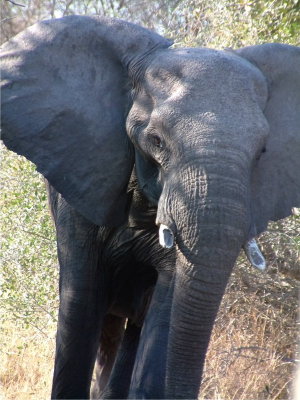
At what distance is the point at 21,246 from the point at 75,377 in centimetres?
156

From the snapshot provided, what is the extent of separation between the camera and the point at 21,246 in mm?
5359

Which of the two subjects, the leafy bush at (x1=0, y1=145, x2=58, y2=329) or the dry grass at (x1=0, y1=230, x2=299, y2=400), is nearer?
the dry grass at (x1=0, y1=230, x2=299, y2=400)

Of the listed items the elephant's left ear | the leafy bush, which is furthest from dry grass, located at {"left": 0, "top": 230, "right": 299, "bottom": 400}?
the elephant's left ear

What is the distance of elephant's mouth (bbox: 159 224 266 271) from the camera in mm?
3115

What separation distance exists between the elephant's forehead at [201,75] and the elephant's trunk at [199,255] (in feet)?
1.04

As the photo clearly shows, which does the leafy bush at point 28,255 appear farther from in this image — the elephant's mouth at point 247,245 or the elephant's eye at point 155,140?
the elephant's mouth at point 247,245

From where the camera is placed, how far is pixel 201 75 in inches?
127

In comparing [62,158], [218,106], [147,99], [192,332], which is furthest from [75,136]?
[192,332]

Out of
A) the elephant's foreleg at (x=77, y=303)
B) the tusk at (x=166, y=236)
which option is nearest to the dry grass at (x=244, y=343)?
the elephant's foreleg at (x=77, y=303)

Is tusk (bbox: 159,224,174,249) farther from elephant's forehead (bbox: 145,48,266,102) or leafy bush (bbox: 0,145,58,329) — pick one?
leafy bush (bbox: 0,145,58,329)

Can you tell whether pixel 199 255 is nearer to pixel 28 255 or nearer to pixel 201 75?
pixel 201 75

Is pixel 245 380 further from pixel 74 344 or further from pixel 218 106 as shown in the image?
pixel 218 106

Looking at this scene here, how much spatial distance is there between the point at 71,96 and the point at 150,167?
454 millimetres

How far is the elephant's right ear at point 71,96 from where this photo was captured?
358cm
